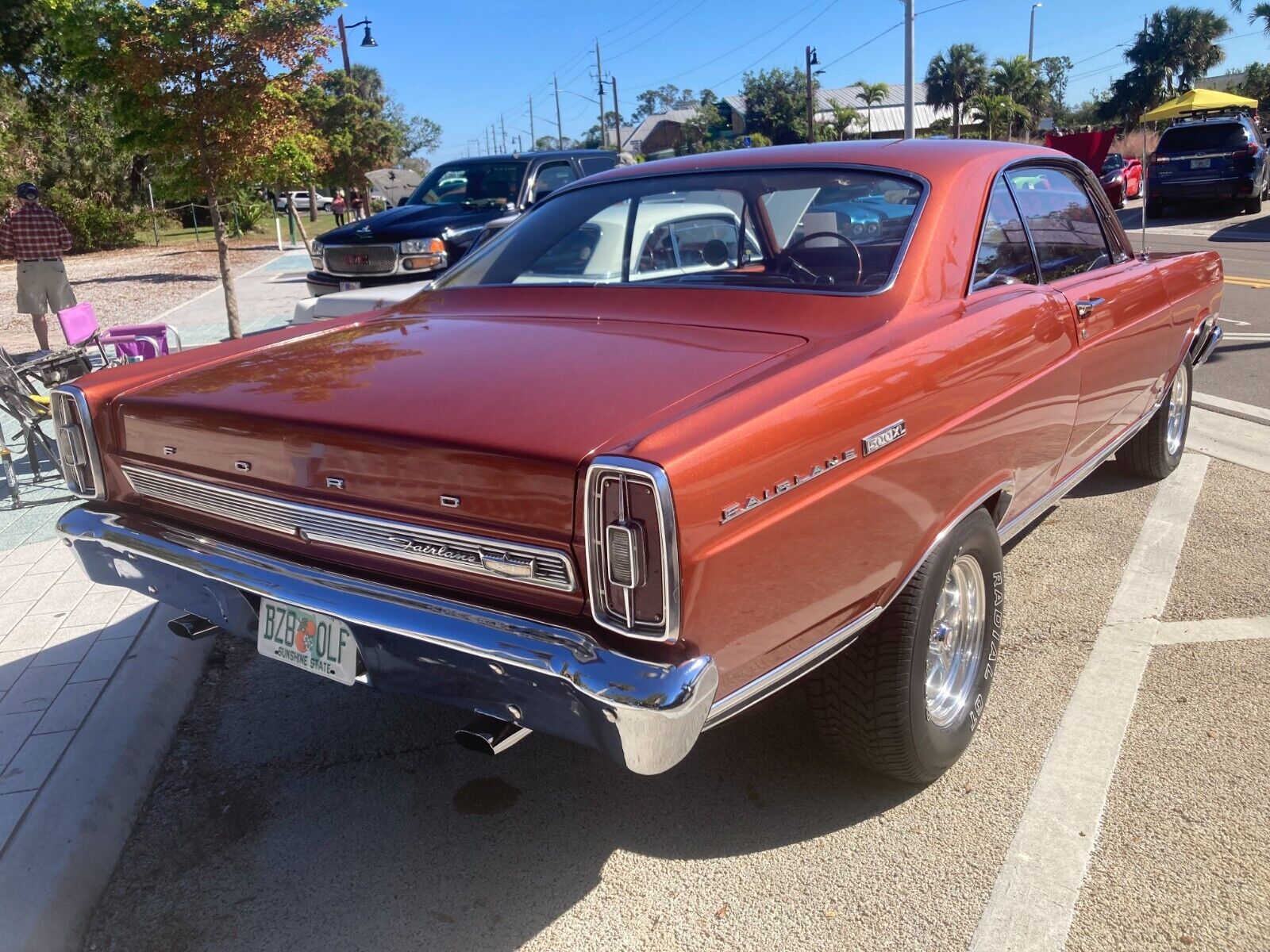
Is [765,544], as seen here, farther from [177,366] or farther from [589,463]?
[177,366]

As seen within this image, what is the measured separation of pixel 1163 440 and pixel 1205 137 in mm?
18189

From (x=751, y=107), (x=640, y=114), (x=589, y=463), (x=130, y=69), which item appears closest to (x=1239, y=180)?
(x=130, y=69)

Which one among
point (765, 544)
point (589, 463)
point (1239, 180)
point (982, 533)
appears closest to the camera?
point (589, 463)

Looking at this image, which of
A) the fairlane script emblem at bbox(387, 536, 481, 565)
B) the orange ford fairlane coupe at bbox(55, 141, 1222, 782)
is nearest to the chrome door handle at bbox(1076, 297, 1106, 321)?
the orange ford fairlane coupe at bbox(55, 141, 1222, 782)

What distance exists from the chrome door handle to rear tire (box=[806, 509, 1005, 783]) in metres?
0.88

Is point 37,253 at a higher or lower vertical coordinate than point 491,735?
higher

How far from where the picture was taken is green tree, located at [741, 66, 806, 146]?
71.7 metres

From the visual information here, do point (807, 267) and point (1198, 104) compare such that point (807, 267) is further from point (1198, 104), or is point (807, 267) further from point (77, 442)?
point (1198, 104)

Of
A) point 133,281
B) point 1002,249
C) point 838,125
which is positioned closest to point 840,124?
point 838,125

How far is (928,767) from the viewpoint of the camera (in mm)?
2822

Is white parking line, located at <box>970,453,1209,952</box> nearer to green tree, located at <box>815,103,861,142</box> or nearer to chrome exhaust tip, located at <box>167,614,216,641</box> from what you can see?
chrome exhaust tip, located at <box>167,614,216,641</box>

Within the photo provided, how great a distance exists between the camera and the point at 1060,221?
12.8 feet

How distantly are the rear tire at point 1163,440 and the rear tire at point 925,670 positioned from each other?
2.44 meters

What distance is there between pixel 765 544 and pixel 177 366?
2.01 m
